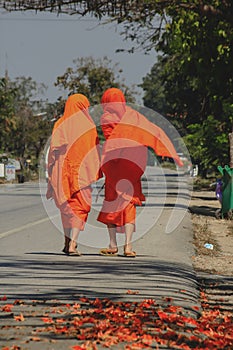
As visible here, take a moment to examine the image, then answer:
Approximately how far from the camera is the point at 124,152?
41.1 ft

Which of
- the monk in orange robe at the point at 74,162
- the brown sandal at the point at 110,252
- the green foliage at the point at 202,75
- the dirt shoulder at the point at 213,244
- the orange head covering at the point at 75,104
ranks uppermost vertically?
the green foliage at the point at 202,75

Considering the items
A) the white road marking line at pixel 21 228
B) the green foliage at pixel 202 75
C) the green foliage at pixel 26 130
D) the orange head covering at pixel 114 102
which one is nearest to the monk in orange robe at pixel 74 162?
the orange head covering at pixel 114 102

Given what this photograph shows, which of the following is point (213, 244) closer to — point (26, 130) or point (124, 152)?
point (124, 152)

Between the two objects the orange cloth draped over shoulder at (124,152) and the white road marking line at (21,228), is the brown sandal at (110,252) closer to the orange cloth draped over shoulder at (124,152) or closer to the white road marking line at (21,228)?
the orange cloth draped over shoulder at (124,152)

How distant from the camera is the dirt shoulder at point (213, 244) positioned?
12.3 m

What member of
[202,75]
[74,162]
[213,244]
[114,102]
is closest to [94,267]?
[74,162]

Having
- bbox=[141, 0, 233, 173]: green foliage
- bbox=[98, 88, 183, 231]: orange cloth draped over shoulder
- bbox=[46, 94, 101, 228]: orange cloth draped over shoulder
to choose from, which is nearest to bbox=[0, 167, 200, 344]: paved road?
bbox=[98, 88, 183, 231]: orange cloth draped over shoulder

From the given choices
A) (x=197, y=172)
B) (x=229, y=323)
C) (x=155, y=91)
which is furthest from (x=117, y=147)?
(x=155, y=91)

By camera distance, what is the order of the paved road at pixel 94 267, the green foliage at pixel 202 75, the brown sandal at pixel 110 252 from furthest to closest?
the green foliage at pixel 202 75
the brown sandal at pixel 110 252
the paved road at pixel 94 267

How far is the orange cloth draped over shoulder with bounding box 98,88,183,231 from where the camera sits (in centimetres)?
1240

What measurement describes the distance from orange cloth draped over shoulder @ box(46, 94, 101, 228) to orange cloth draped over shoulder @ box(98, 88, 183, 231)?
0.21 meters

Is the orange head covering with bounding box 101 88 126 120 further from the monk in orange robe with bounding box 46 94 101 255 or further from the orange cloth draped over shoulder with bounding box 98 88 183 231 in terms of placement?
the monk in orange robe with bounding box 46 94 101 255

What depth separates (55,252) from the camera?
514 inches

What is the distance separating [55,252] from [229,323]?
578 cm
